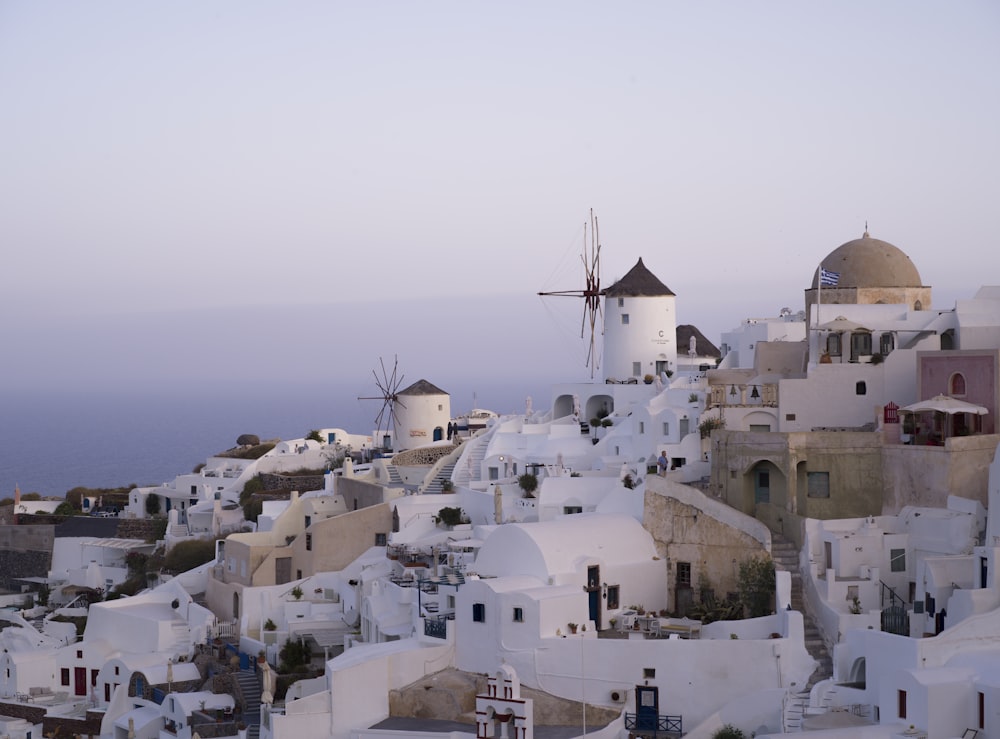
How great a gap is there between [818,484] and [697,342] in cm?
1534

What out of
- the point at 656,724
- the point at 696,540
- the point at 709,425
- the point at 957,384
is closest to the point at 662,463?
the point at 709,425

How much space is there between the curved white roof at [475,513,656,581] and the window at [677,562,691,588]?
0.63m

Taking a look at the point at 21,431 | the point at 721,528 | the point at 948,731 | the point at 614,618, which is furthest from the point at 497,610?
the point at 21,431

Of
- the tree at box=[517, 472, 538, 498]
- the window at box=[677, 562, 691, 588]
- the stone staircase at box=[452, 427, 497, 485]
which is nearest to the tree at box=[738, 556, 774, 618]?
the window at box=[677, 562, 691, 588]

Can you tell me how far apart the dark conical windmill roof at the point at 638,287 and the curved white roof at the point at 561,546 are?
42.5 feet

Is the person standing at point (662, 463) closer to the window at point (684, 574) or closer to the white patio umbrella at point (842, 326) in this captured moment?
the window at point (684, 574)

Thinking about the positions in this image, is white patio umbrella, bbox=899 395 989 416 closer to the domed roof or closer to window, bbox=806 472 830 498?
window, bbox=806 472 830 498

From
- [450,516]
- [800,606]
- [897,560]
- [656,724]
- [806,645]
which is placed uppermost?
[450,516]

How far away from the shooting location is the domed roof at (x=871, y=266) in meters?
38.3

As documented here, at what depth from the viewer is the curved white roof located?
102ft

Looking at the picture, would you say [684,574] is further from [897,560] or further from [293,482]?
[293,482]

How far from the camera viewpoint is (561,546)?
1230 inches

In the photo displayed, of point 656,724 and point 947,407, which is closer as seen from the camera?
point 656,724

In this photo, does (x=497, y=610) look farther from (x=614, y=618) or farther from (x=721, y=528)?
(x=721, y=528)
